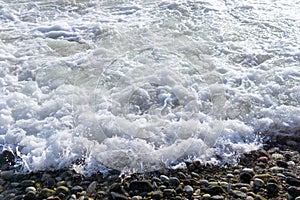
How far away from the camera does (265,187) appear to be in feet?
12.6

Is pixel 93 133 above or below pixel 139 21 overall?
below

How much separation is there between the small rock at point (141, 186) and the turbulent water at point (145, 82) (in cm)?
26

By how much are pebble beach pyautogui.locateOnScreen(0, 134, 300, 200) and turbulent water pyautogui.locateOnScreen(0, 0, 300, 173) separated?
0.14m

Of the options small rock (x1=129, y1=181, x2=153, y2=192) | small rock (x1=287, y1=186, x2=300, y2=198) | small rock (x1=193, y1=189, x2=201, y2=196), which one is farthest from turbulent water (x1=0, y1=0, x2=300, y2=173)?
small rock (x1=287, y1=186, x2=300, y2=198)

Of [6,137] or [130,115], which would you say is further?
[130,115]

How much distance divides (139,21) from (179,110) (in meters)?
2.75

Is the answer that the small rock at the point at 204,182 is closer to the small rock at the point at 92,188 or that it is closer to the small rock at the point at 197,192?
the small rock at the point at 197,192

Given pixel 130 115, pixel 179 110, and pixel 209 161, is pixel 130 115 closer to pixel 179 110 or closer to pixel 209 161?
pixel 179 110

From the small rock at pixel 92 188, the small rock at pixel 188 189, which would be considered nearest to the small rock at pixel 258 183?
the small rock at pixel 188 189

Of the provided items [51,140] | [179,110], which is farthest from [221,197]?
[51,140]

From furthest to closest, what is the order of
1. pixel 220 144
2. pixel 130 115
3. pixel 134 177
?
1. pixel 130 115
2. pixel 220 144
3. pixel 134 177

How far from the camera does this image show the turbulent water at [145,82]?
4.41 metres

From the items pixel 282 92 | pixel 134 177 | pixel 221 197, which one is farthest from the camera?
pixel 282 92

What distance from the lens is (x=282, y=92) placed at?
5.29m
